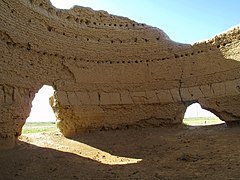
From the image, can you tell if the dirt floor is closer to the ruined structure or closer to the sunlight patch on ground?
the sunlight patch on ground

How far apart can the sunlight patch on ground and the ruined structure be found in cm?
88

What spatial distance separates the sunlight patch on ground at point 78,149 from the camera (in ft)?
29.0

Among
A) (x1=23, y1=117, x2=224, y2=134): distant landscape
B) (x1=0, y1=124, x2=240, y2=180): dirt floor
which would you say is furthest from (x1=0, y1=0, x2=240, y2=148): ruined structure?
(x1=23, y1=117, x2=224, y2=134): distant landscape

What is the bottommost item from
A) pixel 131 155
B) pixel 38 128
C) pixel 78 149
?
pixel 38 128

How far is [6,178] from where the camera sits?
6.70 metres

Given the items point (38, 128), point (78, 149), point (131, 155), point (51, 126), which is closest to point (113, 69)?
point (78, 149)

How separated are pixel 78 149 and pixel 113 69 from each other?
4003mm

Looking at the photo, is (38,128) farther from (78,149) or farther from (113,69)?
(78,149)

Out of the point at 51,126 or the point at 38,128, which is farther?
the point at 51,126

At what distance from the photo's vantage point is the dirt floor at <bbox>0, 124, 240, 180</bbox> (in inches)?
278

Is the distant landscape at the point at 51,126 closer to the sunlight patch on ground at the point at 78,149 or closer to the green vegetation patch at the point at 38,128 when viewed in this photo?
the green vegetation patch at the point at 38,128

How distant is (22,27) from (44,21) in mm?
1112

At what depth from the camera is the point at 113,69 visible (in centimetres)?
1247

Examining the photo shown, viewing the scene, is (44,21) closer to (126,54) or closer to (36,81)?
(36,81)
